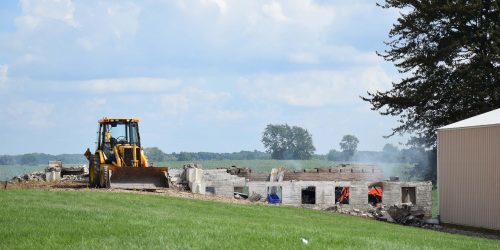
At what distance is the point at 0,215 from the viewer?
17.5 m

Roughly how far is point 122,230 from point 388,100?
30.1m

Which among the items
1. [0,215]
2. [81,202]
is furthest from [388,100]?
[0,215]

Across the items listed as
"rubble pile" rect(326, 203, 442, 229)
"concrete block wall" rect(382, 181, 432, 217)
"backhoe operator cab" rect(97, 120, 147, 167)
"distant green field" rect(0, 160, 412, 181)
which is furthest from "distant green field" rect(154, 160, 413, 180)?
"backhoe operator cab" rect(97, 120, 147, 167)

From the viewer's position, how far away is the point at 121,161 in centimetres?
3141

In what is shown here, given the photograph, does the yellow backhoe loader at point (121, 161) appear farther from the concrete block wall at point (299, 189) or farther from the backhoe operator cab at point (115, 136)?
the concrete block wall at point (299, 189)

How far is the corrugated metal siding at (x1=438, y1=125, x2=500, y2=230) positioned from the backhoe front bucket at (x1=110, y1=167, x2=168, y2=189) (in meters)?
10.8

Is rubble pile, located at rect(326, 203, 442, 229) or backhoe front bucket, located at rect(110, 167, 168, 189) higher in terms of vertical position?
backhoe front bucket, located at rect(110, 167, 168, 189)

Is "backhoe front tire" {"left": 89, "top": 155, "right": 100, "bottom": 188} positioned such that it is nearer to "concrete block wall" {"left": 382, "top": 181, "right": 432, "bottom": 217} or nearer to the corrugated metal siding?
the corrugated metal siding

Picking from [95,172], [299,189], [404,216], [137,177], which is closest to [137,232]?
[137,177]

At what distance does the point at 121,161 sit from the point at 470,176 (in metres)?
13.7

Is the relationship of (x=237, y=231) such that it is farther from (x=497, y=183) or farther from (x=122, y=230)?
(x=497, y=183)

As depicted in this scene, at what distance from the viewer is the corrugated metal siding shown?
2659 centimetres

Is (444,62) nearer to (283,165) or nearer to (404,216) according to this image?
(404,216)

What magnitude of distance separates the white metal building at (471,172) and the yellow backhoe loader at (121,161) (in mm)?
10890
